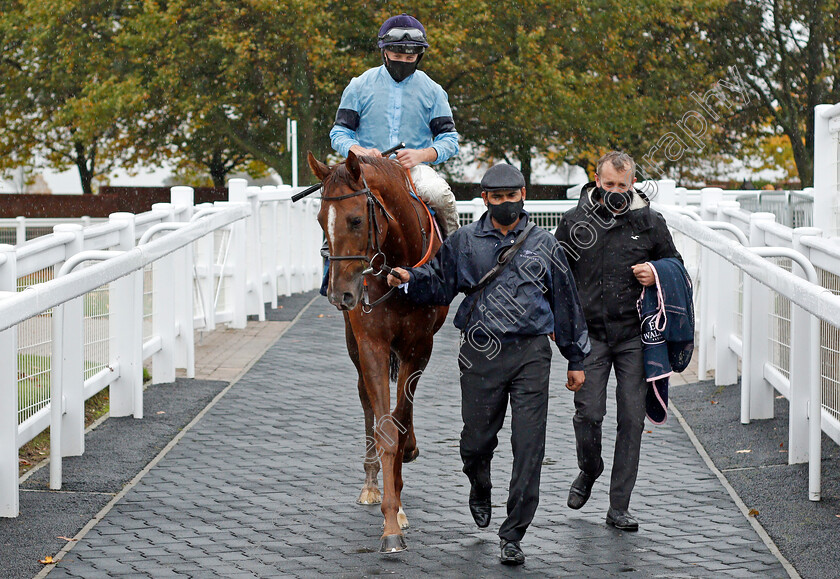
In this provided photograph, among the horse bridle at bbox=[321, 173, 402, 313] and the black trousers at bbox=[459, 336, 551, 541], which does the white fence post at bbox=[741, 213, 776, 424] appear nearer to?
the black trousers at bbox=[459, 336, 551, 541]

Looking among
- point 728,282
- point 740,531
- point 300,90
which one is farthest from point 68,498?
point 300,90

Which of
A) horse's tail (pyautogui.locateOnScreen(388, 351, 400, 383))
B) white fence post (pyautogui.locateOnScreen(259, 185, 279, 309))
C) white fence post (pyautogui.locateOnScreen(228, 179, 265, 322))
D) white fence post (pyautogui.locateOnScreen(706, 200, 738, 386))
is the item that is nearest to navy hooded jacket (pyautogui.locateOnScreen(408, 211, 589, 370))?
horse's tail (pyautogui.locateOnScreen(388, 351, 400, 383))

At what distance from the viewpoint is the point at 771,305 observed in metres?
8.52

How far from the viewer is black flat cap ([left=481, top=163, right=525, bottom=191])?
18.6 feet

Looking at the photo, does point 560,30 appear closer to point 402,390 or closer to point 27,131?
point 27,131

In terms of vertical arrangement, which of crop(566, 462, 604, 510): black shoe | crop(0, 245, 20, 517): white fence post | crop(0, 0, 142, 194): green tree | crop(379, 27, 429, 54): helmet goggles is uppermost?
crop(0, 0, 142, 194): green tree

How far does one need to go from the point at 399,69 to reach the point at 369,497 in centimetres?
236

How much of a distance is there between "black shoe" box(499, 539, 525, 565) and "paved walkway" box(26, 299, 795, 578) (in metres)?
0.05

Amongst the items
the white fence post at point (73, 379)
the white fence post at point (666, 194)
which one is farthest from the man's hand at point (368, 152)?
the white fence post at point (666, 194)

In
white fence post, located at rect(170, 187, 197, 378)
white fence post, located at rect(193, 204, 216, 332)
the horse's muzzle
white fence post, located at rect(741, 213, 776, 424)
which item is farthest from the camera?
white fence post, located at rect(193, 204, 216, 332)

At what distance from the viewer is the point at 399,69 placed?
6957 mm

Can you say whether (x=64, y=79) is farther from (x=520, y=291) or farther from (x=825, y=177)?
(x=520, y=291)

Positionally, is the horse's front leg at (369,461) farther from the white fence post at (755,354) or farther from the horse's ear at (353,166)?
the white fence post at (755,354)

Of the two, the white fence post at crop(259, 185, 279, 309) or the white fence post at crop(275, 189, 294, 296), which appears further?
the white fence post at crop(275, 189, 294, 296)
